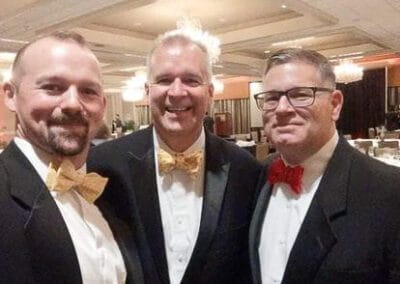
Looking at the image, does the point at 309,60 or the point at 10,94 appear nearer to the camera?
the point at 10,94

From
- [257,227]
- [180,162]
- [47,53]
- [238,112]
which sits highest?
[47,53]

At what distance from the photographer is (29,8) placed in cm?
568

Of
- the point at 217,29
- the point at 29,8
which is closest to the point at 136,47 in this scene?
the point at 217,29

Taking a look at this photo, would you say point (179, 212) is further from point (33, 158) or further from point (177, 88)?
point (33, 158)

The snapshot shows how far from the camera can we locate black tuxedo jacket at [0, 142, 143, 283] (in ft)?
3.64

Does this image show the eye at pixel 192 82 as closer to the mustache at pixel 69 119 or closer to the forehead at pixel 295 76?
the forehead at pixel 295 76

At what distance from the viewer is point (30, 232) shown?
3.75 feet

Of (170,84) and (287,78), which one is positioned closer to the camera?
(287,78)

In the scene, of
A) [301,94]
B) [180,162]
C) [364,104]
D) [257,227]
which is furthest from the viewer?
[364,104]

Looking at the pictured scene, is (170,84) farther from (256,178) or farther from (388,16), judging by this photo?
(388,16)

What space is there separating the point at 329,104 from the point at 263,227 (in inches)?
19.2

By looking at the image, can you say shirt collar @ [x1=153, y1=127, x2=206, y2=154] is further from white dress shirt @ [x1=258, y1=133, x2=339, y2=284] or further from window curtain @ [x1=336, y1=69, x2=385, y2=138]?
window curtain @ [x1=336, y1=69, x2=385, y2=138]

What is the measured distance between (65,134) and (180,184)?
0.63 m

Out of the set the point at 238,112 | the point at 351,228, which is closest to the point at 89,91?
the point at 351,228
